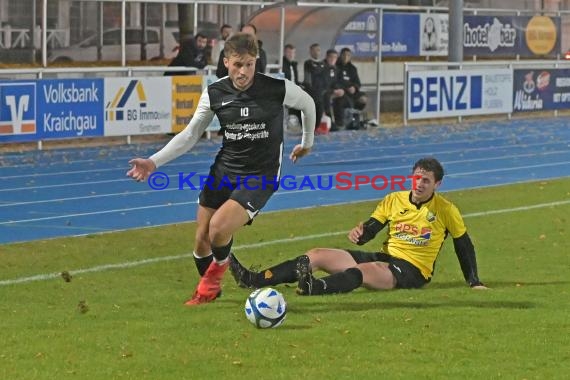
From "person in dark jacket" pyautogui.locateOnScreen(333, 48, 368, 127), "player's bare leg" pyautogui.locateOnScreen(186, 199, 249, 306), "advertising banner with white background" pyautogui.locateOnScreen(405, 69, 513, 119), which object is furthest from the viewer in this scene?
"advertising banner with white background" pyautogui.locateOnScreen(405, 69, 513, 119)

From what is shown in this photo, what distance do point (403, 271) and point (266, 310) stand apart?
1952 millimetres

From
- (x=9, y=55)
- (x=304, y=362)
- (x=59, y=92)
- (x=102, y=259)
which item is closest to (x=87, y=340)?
(x=304, y=362)

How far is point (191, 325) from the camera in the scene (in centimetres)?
864

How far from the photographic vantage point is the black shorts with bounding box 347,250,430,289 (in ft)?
33.4

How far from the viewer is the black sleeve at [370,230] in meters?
10.0

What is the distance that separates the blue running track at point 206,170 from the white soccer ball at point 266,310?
5.69 m

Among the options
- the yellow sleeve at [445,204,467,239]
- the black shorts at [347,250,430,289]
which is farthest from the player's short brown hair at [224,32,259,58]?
the yellow sleeve at [445,204,467,239]

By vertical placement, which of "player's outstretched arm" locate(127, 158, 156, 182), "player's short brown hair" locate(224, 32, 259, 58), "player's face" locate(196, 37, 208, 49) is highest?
"player's face" locate(196, 37, 208, 49)

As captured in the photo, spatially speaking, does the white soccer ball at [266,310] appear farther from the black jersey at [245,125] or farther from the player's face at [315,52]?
the player's face at [315,52]

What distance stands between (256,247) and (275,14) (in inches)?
666

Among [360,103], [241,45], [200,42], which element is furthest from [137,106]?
[241,45]

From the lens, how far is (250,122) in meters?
9.52

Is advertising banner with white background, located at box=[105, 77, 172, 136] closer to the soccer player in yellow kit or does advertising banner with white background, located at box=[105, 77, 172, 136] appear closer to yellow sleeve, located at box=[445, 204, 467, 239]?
the soccer player in yellow kit

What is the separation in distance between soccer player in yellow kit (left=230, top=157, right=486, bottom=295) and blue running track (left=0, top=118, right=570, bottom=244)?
182 inches
